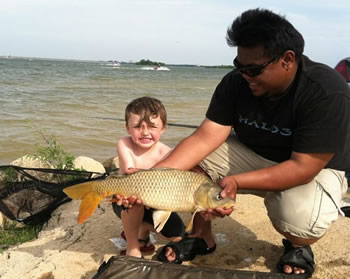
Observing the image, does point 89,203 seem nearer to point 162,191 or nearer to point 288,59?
point 162,191

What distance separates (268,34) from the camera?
2611mm

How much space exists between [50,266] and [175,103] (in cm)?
1306

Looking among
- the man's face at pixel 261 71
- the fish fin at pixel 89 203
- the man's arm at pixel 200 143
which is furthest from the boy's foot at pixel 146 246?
the man's face at pixel 261 71

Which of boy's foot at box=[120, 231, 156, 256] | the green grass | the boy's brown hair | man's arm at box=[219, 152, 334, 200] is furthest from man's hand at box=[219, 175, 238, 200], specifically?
the green grass

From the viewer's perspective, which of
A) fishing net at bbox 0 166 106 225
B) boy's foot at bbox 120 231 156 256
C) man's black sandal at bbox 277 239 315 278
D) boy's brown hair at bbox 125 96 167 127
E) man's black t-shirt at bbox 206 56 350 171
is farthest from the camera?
fishing net at bbox 0 166 106 225

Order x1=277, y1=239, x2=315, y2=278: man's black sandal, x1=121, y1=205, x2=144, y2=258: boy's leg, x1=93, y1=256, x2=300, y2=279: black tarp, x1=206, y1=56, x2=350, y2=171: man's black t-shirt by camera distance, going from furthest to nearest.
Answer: x1=121, y1=205, x2=144, y2=258: boy's leg, x1=277, y1=239, x2=315, y2=278: man's black sandal, x1=206, y1=56, x2=350, y2=171: man's black t-shirt, x1=93, y1=256, x2=300, y2=279: black tarp

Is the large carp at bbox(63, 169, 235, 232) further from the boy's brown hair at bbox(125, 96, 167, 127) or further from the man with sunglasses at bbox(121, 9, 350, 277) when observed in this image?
the boy's brown hair at bbox(125, 96, 167, 127)

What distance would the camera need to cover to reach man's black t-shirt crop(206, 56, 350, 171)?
8.45ft

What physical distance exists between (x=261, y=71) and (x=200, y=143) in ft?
2.46

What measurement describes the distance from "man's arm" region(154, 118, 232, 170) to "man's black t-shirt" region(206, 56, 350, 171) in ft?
0.23

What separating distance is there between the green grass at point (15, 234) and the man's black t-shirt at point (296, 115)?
2.07 meters

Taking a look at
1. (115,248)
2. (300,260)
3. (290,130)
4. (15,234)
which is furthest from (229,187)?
(15,234)

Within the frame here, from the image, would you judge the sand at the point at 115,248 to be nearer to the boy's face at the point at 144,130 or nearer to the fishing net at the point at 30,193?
the fishing net at the point at 30,193

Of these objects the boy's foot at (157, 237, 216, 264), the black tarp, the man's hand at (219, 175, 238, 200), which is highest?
the man's hand at (219, 175, 238, 200)
